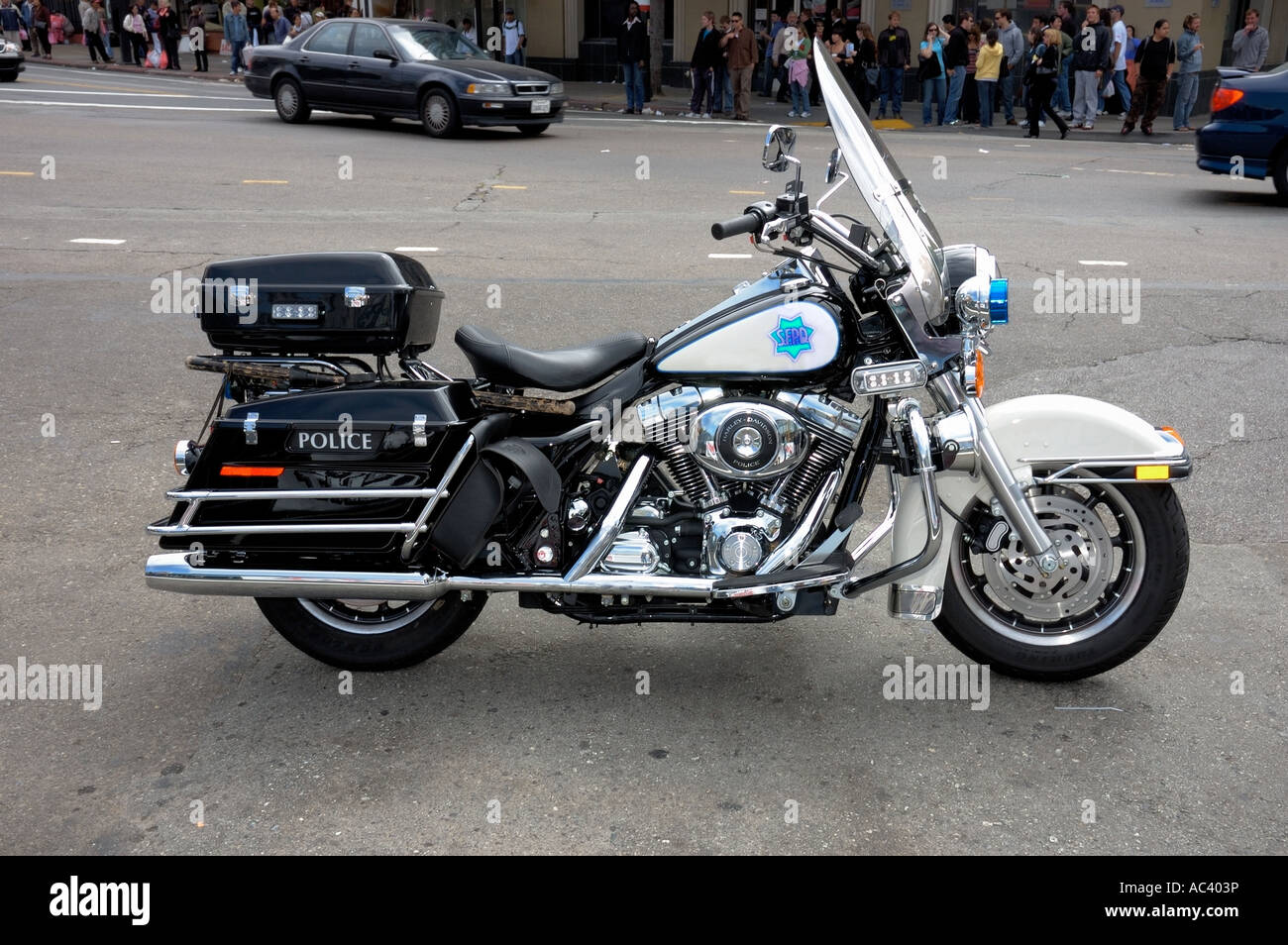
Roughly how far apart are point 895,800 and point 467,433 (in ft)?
5.71

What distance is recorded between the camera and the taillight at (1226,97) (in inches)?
509

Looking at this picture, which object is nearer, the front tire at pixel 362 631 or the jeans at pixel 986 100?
the front tire at pixel 362 631

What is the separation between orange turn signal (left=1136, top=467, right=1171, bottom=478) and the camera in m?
3.76

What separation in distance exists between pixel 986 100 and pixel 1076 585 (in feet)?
67.6

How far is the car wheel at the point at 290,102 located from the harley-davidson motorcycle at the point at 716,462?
54.6 feet

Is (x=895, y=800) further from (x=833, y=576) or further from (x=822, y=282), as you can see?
(x=822, y=282)

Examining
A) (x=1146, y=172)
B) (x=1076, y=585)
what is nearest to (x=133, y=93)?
(x=1146, y=172)

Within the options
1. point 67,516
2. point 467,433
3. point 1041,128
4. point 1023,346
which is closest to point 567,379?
point 467,433

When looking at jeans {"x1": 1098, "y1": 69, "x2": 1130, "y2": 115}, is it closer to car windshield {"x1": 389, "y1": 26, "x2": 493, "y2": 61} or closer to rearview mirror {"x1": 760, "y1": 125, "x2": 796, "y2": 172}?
car windshield {"x1": 389, "y1": 26, "x2": 493, "y2": 61}

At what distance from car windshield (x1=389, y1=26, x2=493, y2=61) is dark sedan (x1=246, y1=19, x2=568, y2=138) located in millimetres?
15

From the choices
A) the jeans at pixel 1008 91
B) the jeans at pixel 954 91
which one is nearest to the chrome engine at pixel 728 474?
the jeans at pixel 954 91

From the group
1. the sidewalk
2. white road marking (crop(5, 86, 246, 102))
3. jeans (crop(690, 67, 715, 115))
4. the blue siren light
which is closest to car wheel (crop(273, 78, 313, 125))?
white road marking (crop(5, 86, 246, 102))

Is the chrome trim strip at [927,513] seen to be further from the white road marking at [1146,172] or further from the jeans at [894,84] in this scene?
the jeans at [894,84]
